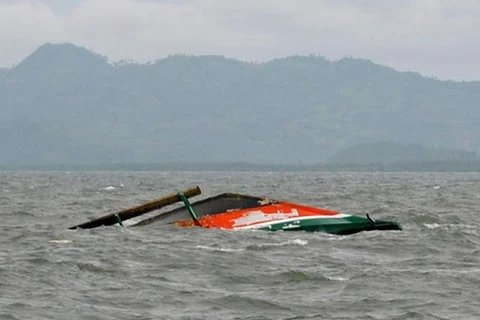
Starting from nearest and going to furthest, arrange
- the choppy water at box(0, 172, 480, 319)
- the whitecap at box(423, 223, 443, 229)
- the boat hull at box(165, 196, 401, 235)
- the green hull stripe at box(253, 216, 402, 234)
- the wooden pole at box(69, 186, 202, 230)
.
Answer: the choppy water at box(0, 172, 480, 319) → the green hull stripe at box(253, 216, 402, 234) → the boat hull at box(165, 196, 401, 235) → the wooden pole at box(69, 186, 202, 230) → the whitecap at box(423, 223, 443, 229)

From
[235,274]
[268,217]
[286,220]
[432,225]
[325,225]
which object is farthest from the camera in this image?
[432,225]

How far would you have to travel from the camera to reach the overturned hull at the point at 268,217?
40.4 metres

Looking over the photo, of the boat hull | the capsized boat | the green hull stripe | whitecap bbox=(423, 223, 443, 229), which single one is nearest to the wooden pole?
the capsized boat

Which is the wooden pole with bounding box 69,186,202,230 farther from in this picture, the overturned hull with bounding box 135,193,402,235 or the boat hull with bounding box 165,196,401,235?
the boat hull with bounding box 165,196,401,235

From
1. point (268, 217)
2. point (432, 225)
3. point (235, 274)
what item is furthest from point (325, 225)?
point (235, 274)

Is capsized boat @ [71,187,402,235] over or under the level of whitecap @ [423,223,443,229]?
over

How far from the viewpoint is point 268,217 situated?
134 feet

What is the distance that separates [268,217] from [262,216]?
0.73 feet

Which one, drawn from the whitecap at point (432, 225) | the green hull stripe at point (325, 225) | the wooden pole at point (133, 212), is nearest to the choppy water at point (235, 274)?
the wooden pole at point (133, 212)

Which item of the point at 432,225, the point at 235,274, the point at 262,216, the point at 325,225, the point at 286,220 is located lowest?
the point at 235,274

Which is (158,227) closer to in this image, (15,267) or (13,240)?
(13,240)

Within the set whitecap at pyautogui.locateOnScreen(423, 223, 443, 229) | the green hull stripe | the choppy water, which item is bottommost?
the choppy water

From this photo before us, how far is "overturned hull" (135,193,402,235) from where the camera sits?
1592 inches

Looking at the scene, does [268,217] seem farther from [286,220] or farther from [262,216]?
[286,220]
